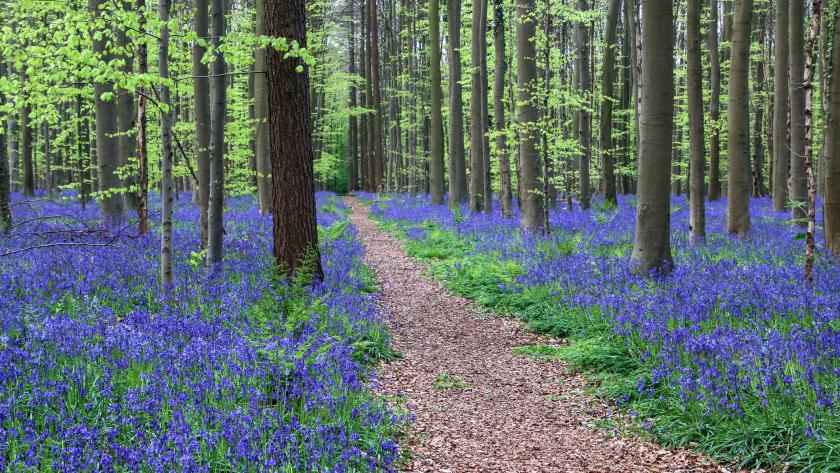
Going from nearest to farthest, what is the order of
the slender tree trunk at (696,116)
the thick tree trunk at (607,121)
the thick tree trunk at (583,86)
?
the slender tree trunk at (696,116) → the thick tree trunk at (583,86) → the thick tree trunk at (607,121)

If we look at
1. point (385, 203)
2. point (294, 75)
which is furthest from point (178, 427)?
point (385, 203)

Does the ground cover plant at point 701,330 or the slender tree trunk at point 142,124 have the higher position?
the slender tree trunk at point 142,124

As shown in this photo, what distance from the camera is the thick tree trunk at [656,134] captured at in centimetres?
848

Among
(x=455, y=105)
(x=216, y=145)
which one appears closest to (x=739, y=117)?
(x=216, y=145)

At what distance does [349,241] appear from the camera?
45.6ft

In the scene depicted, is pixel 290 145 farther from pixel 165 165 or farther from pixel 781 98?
pixel 781 98

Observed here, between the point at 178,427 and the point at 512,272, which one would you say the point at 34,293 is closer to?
the point at 178,427

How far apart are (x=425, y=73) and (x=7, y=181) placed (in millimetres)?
24737

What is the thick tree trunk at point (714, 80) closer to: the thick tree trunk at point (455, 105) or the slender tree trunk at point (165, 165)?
the thick tree trunk at point (455, 105)

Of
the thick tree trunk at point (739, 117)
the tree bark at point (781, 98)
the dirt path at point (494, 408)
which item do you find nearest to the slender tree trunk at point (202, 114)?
the dirt path at point (494, 408)

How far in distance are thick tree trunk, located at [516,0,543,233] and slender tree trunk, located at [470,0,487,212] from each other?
498cm

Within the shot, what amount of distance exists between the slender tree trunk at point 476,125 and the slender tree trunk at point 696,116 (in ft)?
27.3

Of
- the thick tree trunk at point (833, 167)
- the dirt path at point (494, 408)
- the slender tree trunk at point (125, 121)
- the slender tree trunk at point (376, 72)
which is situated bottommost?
the dirt path at point (494, 408)

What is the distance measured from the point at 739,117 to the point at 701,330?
8136mm
